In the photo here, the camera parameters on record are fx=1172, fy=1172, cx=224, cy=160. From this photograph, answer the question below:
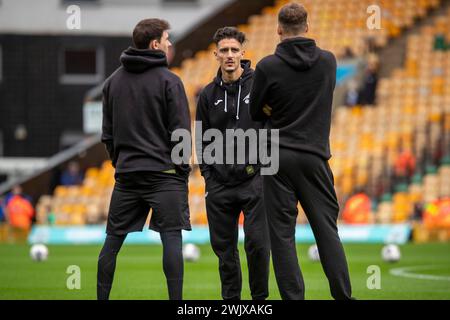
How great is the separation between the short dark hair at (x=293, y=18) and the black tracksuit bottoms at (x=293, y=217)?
98 cm

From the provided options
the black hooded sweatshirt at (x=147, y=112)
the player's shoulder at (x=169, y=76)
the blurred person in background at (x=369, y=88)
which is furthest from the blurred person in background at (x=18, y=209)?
the player's shoulder at (x=169, y=76)

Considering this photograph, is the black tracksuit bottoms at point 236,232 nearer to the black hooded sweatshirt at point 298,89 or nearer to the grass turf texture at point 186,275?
the black hooded sweatshirt at point 298,89

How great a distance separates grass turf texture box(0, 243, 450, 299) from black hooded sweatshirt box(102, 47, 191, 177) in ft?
11.1

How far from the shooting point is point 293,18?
932cm

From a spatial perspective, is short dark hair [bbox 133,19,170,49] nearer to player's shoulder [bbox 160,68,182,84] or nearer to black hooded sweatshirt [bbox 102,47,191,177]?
black hooded sweatshirt [bbox 102,47,191,177]

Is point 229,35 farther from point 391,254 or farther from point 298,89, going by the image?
point 391,254

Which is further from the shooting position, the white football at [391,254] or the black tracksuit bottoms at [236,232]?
the white football at [391,254]

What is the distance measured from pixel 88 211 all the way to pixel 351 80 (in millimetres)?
8250

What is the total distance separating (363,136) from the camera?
31.1 meters

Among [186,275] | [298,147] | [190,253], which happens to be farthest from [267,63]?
[190,253]

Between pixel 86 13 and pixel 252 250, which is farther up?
pixel 86 13

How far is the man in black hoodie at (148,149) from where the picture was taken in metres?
9.63
